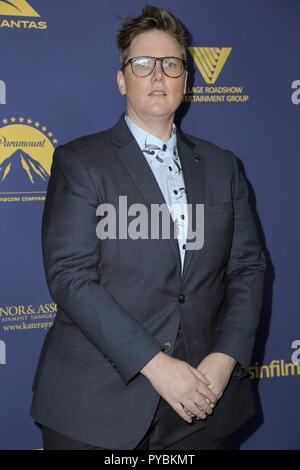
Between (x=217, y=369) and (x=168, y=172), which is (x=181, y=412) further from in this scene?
(x=168, y=172)

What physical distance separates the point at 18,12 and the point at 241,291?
1438 millimetres

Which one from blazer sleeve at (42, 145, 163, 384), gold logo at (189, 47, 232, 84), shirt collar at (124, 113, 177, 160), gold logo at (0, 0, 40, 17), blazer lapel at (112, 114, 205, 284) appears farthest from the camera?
gold logo at (189, 47, 232, 84)

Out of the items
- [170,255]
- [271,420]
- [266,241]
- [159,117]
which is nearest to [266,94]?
[266,241]

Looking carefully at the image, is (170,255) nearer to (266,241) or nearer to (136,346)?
(136,346)

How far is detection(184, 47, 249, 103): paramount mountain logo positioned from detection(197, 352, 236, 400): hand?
52.5 inches

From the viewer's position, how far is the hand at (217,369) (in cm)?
165

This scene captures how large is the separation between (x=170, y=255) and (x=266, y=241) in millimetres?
1272

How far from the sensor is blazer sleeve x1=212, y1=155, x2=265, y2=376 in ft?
5.67

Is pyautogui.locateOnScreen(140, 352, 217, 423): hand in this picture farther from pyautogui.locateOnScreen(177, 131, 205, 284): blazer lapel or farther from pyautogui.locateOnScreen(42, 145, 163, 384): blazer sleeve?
pyautogui.locateOnScreen(177, 131, 205, 284): blazer lapel

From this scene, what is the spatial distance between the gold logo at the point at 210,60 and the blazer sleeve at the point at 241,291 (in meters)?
0.89

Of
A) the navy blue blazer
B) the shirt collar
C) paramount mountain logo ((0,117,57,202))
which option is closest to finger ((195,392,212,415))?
the navy blue blazer

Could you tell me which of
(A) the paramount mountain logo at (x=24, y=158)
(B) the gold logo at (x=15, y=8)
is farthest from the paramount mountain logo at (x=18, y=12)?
(A) the paramount mountain logo at (x=24, y=158)

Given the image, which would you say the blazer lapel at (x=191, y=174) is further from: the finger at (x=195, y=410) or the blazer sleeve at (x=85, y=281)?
the finger at (x=195, y=410)

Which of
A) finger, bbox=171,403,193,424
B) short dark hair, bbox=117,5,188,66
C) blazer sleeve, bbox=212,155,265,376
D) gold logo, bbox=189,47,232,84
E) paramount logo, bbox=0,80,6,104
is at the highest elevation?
gold logo, bbox=189,47,232,84
